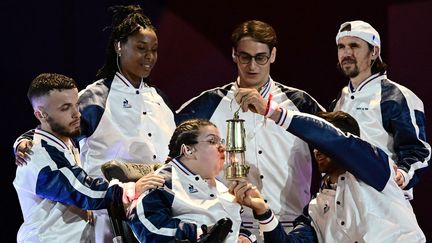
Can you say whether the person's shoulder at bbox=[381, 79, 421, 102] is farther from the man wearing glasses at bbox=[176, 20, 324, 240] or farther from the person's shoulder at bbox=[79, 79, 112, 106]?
the person's shoulder at bbox=[79, 79, 112, 106]

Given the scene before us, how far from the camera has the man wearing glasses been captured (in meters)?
4.23

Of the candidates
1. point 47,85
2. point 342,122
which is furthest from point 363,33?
point 47,85

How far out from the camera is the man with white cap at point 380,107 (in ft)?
13.8

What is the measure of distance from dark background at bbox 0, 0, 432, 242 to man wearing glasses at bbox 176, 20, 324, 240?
3.88ft

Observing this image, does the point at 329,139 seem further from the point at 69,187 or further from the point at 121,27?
the point at 121,27

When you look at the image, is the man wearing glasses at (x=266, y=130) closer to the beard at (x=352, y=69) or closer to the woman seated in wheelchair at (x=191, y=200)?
the beard at (x=352, y=69)

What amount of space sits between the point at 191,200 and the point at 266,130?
0.88 metres

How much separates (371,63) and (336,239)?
4.02 feet

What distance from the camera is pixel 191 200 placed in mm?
3537

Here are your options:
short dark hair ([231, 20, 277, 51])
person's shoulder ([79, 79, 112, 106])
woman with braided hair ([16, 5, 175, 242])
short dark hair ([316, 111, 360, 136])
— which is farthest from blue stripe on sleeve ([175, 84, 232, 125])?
short dark hair ([316, 111, 360, 136])

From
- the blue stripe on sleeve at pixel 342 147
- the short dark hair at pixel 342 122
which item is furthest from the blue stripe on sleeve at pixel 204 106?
the blue stripe on sleeve at pixel 342 147

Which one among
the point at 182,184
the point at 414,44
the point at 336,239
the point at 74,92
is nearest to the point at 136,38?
the point at 74,92

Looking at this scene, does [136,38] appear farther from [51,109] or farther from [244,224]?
[244,224]

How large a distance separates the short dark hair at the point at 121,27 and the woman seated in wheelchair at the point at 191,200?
88 centimetres
